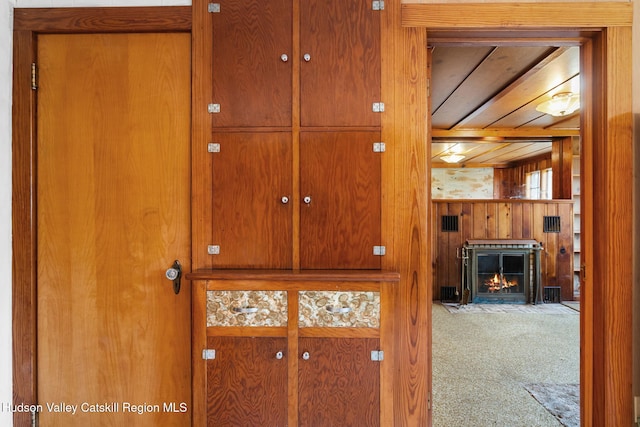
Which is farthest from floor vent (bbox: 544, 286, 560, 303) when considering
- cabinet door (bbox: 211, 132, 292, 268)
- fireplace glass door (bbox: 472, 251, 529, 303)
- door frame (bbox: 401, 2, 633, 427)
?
cabinet door (bbox: 211, 132, 292, 268)

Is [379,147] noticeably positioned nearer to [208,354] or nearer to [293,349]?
[293,349]

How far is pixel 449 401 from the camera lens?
216 centimetres

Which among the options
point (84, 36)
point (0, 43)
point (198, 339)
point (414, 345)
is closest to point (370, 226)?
point (414, 345)

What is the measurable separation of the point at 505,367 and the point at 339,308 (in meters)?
2.05

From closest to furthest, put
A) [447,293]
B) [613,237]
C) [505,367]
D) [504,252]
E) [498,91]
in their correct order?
[613,237], [505,367], [498,91], [504,252], [447,293]

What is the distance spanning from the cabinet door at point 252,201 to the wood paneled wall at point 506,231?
3437 mm

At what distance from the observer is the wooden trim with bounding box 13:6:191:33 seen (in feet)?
5.40

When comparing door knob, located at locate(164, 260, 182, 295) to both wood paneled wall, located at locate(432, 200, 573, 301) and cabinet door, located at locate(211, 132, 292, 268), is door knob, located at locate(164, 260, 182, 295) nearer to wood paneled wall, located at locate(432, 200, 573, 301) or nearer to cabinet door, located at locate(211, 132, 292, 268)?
cabinet door, located at locate(211, 132, 292, 268)

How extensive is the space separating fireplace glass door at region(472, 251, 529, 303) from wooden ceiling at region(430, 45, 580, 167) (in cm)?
172

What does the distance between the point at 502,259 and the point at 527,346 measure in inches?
65.8

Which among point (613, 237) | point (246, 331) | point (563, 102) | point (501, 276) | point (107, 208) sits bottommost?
point (501, 276)

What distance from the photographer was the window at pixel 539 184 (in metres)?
6.42

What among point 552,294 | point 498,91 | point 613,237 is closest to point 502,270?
point 552,294

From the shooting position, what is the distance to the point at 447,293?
181 inches
